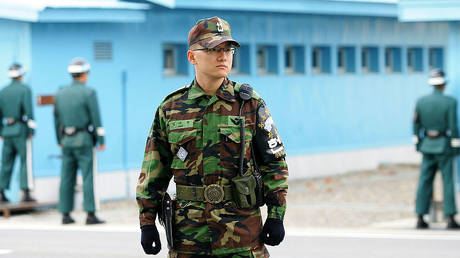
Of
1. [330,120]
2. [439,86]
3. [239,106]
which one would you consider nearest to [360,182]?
[330,120]

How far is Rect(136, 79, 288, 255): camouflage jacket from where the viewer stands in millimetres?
5105

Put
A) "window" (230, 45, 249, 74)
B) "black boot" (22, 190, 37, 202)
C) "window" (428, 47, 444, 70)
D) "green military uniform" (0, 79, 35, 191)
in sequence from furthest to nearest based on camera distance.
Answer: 1. "window" (428, 47, 444, 70)
2. "window" (230, 45, 249, 74)
3. "black boot" (22, 190, 37, 202)
4. "green military uniform" (0, 79, 35, 191)

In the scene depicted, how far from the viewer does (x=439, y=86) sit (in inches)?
493

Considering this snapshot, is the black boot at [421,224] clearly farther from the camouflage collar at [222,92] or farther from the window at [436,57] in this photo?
the window at [436,57]

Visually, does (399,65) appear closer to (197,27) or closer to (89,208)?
(89,208)

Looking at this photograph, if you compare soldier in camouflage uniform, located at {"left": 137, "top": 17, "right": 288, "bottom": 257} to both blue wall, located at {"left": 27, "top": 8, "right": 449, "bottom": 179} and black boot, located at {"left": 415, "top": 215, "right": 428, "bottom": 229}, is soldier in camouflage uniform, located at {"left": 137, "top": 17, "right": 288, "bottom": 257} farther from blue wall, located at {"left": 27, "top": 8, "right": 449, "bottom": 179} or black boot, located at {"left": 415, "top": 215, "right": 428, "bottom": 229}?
blue wall, located at {"left": 27, "top": 8, "right": 449, "bottom": 179}

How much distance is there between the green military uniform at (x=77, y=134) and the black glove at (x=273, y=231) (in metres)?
7.75

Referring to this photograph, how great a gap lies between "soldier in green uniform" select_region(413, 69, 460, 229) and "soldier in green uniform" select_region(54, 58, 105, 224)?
402 centimetres

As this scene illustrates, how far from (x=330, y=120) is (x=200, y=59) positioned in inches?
652

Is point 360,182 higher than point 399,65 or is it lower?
lower


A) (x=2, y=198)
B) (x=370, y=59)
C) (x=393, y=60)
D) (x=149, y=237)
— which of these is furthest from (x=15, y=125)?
(x=393, y=60)

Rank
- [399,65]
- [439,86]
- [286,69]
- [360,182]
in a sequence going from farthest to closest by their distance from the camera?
[399,65], [286,69], [360,182], [439,86]

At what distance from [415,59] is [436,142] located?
42.9 feet

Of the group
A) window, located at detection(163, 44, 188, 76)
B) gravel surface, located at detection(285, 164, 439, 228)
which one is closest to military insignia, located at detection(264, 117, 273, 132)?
gravel surface, located at detection(285, 164, 439, 228)
